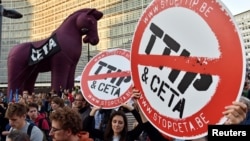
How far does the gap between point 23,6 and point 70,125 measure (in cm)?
6494

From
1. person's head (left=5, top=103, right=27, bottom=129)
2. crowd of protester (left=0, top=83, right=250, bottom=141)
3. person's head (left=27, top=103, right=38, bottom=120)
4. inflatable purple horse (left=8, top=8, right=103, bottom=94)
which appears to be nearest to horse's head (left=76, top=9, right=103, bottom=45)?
inflatable purple horse (left=8, top=8, right=103, bottom=94)

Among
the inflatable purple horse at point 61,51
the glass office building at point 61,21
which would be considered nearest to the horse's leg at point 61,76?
the inflatable purple horse at point 61,51

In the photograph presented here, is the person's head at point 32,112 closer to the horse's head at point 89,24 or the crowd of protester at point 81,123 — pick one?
the crowd of protester at point 81,123

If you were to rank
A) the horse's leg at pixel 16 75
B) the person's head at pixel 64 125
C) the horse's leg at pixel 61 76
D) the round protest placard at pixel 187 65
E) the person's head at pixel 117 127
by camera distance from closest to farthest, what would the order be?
the round protest placard at pixel 187 65 < the person's head at pixel 64 125 < the person's head at pixel 117 127 < the horse's leg at pixel 61 76 < the horse's leg at pixel 16 75

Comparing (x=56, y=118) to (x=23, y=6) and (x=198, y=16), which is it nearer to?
(x=198, y=16)

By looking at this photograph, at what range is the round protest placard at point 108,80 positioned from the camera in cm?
407

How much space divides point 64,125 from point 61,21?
56929 millimetres

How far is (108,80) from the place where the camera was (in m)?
4.37

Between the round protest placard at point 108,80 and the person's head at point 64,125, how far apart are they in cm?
151

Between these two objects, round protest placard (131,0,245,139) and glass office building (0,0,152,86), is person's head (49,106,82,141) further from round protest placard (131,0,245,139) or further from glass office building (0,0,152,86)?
glass office building (0,0,152,86)

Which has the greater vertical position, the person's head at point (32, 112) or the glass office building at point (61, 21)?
the glass office building at point (61, 21)

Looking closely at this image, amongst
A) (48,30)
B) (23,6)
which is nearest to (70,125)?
(48,30)

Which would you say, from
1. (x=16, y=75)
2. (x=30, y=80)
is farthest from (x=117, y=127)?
(x=30, y=80)

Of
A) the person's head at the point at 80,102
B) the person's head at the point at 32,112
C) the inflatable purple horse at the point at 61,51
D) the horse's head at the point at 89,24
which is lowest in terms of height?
the person's head at the point at 32,112
